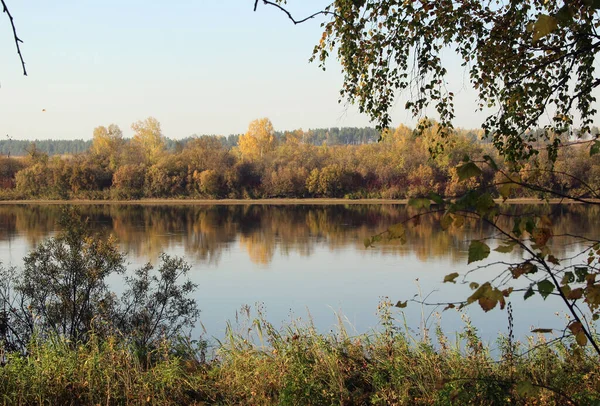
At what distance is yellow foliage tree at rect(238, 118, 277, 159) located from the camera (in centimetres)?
7194

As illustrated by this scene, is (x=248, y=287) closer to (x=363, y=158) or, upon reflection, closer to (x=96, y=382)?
(x=96, y=382)

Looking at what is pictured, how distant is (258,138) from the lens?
72.9 metres

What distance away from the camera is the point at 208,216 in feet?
114

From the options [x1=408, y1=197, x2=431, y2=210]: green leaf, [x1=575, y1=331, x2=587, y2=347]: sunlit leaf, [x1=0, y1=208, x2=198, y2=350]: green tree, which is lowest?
[x1=0, y1=208, x2=198, y2=350]: green tree

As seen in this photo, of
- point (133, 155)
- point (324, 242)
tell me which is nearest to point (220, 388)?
point (324, 242)

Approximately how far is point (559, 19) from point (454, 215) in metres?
0.70

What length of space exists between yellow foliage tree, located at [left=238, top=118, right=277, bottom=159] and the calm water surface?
128ft

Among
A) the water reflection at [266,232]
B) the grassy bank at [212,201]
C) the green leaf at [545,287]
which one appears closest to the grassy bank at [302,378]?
the green leaf at [545,287]

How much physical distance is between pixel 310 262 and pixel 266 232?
315 inches

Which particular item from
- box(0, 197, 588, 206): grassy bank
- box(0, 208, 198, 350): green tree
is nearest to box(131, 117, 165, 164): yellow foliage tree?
box(0, 197, 588, 206): grassy bank

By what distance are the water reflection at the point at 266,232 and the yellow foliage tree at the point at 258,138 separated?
117 feet

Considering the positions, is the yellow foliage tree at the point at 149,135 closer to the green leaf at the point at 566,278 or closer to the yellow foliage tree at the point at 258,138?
the yellow foliage tree at the point at 258,138

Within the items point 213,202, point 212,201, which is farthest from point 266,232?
point 212,201

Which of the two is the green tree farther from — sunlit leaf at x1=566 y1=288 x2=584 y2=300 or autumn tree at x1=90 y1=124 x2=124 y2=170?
autumn tree at x1=90 y1=124 x2=124 y2=170
